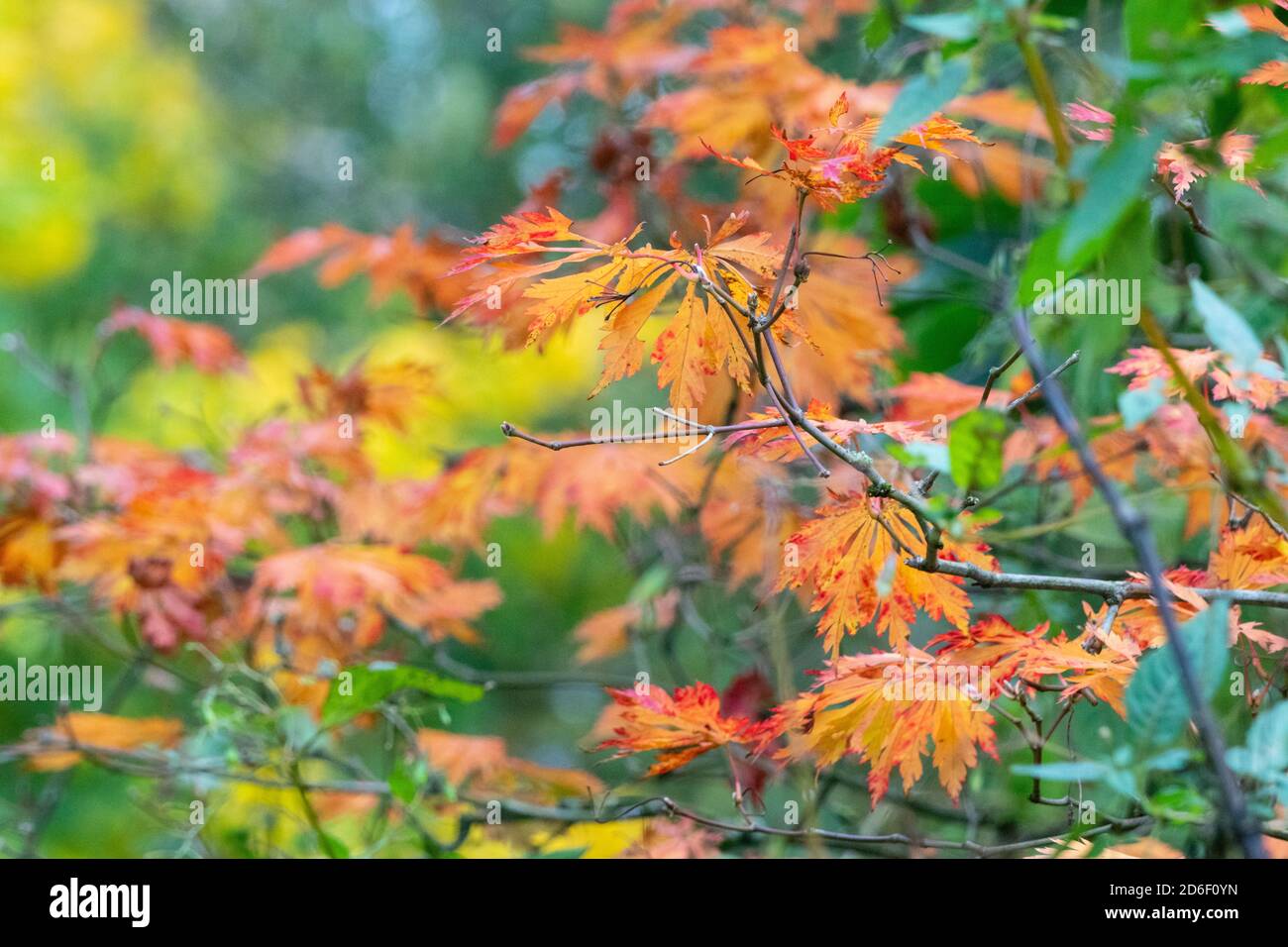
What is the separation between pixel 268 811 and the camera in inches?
65.8

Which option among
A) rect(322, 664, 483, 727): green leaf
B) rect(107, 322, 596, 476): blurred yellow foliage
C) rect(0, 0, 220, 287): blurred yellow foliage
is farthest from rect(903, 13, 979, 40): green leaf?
rect(0, 0, 220, 287): blurred yellow foliage

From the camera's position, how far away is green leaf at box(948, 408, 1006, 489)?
0.53 meters

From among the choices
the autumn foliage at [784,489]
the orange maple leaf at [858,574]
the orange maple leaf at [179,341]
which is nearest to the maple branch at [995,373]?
the autumn foliage at [784,489]

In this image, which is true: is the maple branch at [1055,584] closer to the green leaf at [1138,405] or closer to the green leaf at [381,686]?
the green leaf at [1138,405]

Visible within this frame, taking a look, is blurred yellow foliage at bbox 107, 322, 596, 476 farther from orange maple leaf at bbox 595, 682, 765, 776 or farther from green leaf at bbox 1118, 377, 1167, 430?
green leaf at bbox 1118, 377, 1167, 430

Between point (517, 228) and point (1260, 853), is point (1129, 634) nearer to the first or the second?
point (1260, 853)

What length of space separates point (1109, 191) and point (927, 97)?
0.33ft

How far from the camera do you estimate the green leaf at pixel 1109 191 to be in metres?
0.45

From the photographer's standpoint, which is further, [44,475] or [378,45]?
[378,45]

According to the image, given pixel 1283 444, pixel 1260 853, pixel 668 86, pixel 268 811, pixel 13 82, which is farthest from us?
pixel 13 82

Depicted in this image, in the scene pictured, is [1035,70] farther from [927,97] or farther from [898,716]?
[898,716]

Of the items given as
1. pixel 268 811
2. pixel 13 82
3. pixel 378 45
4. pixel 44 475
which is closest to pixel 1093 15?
pixel 44 475

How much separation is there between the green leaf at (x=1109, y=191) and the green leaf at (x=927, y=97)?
0.26 ft

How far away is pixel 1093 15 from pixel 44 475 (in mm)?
1458
